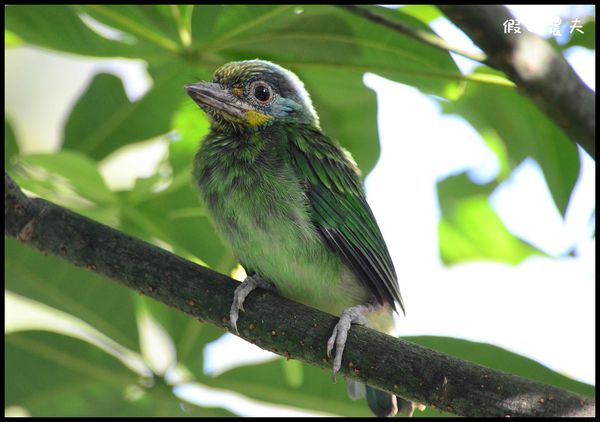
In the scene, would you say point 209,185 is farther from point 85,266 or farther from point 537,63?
point 537,63

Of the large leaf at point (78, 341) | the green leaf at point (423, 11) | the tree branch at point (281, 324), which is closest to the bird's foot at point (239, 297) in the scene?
the tree branch at point (281, 324)

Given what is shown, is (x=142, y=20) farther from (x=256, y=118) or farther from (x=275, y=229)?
(x=275, y=229)

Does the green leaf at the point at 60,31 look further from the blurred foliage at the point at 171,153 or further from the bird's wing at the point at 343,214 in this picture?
the bird's wing at the point at 343,214

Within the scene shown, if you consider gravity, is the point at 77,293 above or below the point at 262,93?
below

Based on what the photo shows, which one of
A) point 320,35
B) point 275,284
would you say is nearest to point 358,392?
point 275,284

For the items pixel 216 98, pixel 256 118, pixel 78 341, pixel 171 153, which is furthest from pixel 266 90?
pixel 78 341

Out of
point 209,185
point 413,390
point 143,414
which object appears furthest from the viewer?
point 143,414

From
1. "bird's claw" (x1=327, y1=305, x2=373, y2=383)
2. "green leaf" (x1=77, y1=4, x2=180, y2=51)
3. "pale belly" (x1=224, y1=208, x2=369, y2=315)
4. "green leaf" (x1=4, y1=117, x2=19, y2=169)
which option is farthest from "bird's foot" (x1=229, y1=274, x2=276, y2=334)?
"green leaf" (x1=4, y1=117, x2=19, y2=169)

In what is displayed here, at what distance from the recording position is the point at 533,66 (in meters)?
1.87

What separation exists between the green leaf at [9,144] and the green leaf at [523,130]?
1.76 m

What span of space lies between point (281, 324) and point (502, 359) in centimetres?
77

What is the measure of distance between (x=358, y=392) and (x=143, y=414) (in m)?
0.92

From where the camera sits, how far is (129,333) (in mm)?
3102

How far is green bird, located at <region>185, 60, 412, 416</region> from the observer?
9.44ft
